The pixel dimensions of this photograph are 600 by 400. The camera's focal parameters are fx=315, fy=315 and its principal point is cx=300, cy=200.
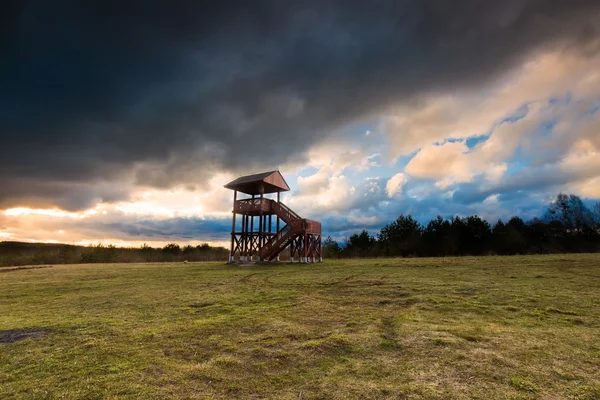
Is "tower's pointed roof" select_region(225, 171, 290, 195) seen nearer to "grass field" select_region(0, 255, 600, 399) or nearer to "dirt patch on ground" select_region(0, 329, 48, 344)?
"grass field" select_region(0, 255, 600, 399)

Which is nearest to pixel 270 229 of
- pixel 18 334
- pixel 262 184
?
pixel 262 184

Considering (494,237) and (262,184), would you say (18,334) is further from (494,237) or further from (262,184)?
(494,237)

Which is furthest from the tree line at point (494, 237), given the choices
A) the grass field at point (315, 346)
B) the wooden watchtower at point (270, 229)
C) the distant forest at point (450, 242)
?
the grass field at point (315, 346)

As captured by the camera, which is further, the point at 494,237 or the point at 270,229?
the point at 494,237

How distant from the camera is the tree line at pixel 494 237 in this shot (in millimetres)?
40625

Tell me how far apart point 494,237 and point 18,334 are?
46870 mm

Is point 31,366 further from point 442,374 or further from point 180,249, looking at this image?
point 180,249

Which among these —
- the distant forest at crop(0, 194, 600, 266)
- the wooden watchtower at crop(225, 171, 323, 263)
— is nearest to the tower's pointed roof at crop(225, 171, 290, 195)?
the wooden watchtower at crop(225, 171, 323, 263)

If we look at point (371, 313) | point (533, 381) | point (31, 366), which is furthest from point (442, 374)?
point (31, 366)

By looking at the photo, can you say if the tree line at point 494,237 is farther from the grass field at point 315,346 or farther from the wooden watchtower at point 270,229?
the grass field at point 315,346

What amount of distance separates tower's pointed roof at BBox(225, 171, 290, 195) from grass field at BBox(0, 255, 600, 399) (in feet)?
62.3

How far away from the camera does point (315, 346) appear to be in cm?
553

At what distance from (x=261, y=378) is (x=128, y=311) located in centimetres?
619

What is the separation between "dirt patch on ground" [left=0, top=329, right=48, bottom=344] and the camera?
21.2 feet
